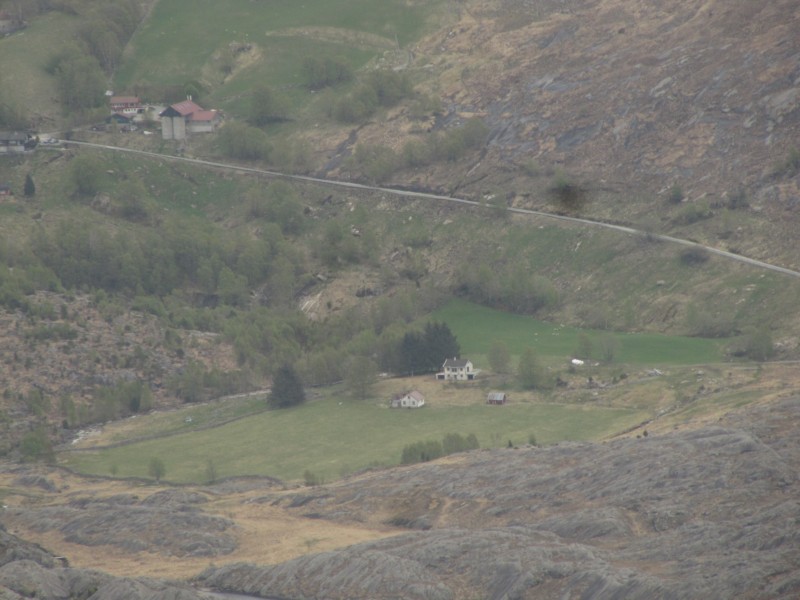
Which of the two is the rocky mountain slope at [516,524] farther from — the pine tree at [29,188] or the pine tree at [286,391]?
the pine tree at [29,188]

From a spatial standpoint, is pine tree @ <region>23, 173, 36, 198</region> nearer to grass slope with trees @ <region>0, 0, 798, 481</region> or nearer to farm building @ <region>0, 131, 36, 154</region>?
grass slope with trees @ <region>0, 0, 798, 481</region>

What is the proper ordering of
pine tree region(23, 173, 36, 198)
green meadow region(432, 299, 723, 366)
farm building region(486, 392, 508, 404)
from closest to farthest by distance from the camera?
farm building region(486, 392, 508, 404)
green meadow region(432, 299, 723, 366)
pine tree region(23, 173, 36, 198)

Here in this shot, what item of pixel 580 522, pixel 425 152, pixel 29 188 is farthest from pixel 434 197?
pixel 580 522

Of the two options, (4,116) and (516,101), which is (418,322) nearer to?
(516,101)

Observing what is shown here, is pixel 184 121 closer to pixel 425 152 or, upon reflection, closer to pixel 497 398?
pixel 425 152

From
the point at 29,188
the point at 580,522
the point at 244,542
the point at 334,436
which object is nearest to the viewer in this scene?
the point at 580,522

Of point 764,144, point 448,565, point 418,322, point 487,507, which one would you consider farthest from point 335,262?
point 448,565

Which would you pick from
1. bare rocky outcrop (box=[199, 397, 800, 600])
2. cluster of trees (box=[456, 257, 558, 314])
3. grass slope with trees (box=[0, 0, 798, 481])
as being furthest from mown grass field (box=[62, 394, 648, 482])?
cluster of trees (box=[456, 257, 558, 314])
